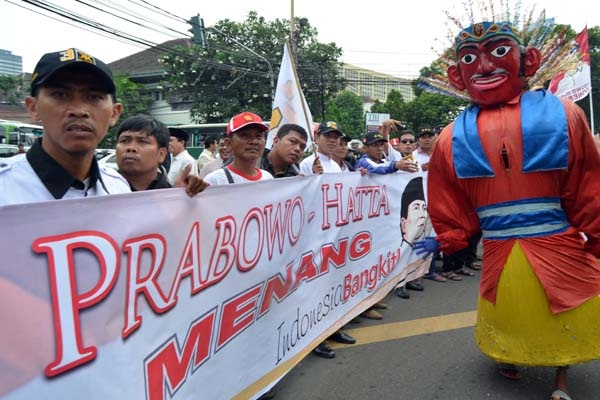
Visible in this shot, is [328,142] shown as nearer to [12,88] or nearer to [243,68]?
[243,68]

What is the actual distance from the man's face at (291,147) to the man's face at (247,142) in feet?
1.78

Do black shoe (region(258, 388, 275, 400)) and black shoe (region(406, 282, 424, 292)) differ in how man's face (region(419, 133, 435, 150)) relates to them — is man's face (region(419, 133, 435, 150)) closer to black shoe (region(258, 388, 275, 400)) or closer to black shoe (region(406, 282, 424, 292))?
black shoe (region(406, 282, 424, 292))

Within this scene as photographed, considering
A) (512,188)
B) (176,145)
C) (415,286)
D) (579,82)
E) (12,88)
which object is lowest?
(415,286)

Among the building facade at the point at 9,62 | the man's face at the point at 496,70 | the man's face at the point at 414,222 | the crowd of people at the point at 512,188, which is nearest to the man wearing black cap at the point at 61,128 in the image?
the crowd of people at the point at 512,188

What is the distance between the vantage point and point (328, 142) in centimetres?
418

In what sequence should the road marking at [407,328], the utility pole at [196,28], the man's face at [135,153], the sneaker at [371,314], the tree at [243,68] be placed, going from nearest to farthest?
the man's face at [135,153], the road marking at [407,328], the sneaker at [371,314], the utility pole at [196,28], the tree at [243,68]

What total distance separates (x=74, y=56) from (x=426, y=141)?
4.73 meters

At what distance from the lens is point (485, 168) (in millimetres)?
2465

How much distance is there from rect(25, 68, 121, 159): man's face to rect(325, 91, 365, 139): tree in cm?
3104

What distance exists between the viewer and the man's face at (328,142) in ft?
13.7

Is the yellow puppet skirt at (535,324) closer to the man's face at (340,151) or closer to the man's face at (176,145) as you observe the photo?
the man's face at (340,151)

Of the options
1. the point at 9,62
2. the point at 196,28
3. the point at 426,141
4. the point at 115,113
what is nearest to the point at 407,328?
the point at 426,141

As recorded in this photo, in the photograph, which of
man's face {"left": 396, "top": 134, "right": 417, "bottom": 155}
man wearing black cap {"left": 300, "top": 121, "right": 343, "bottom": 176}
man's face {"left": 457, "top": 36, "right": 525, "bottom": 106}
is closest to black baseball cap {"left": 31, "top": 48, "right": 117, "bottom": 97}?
man's face {"left": 457, "top": 36, "right": 525, "bottom": 106}

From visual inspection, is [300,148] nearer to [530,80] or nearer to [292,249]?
[292,249]
